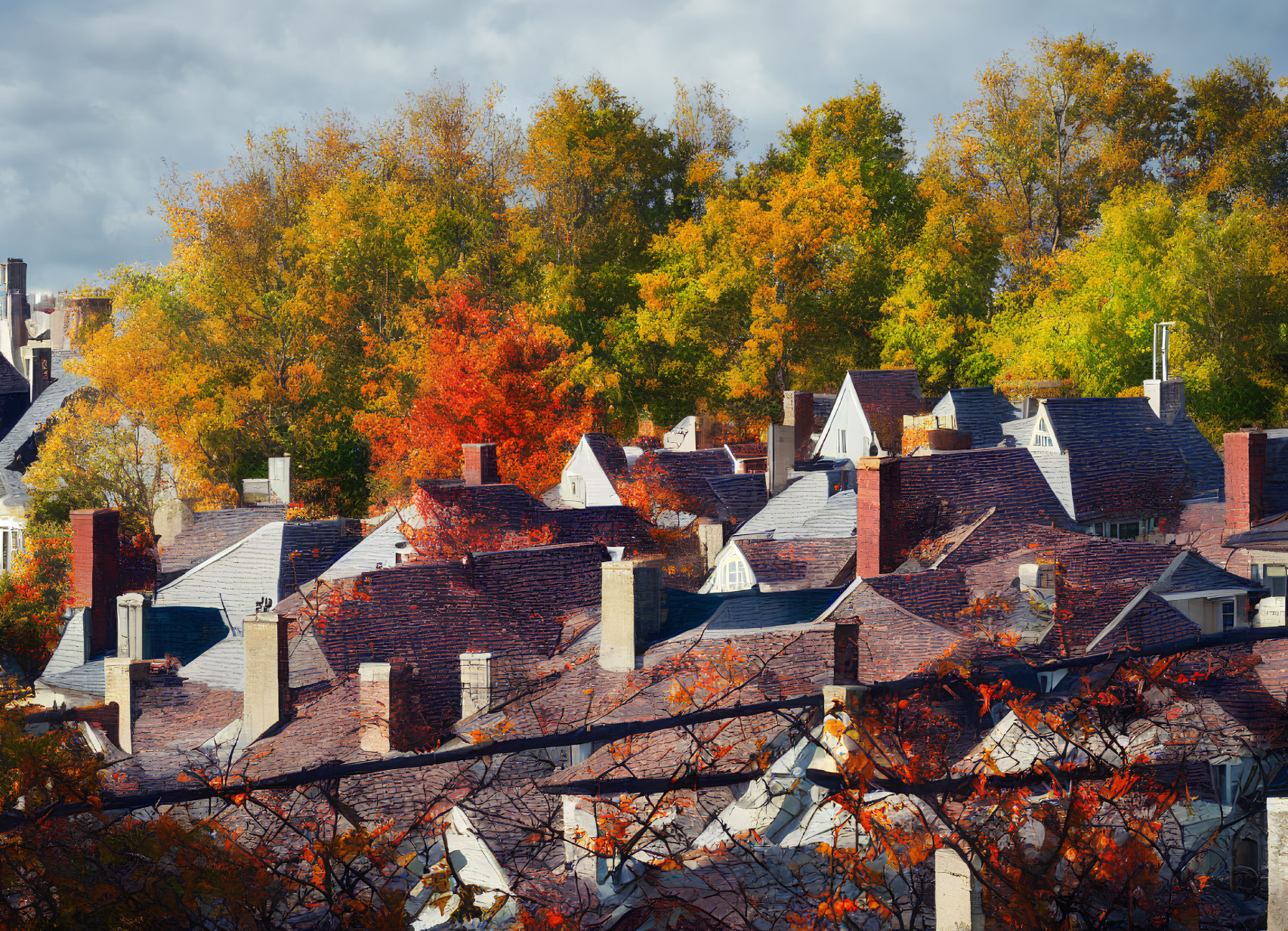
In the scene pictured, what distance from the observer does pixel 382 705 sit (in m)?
24.2

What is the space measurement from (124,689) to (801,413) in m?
41.0

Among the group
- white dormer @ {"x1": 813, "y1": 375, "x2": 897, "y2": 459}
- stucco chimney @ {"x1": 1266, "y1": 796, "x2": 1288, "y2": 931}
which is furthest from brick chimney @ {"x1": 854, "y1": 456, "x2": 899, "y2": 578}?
white dormer @ {"x1": 813, "y1": 375, "x2": 897, "y2": 459}

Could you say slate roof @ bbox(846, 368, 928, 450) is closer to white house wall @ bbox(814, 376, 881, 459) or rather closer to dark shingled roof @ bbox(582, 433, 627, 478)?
white house wall @ bbox(814, 376, 881, 459)

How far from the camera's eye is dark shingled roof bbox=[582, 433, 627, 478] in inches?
2020

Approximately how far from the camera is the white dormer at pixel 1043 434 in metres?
44.9

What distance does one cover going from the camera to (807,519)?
42.8 m

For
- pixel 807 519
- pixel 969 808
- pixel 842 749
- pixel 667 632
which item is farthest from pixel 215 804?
pixel 807 519

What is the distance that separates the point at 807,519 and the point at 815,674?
69.4 feet

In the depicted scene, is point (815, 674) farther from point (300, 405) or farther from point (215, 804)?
point (300, 405)

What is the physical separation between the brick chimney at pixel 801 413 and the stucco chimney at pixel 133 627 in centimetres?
3638

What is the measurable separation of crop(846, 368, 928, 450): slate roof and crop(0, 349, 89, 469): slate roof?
36.1 meters

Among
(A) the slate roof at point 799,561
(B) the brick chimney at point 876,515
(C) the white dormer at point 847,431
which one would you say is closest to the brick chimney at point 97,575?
(A) the slate roof at point 799,561

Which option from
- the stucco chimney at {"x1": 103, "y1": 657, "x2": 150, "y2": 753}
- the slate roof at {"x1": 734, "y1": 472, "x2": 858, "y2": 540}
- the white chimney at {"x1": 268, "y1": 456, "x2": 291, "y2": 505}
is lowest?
the stucco chimney at {"x1": 103, "y1": 657, "x2": 150, "y2": 753}

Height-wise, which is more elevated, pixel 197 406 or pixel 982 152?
pixel 982 152
